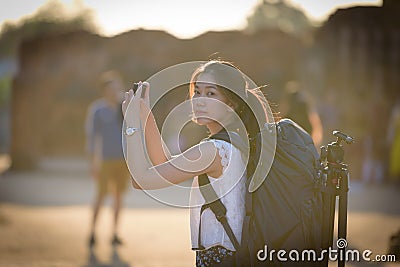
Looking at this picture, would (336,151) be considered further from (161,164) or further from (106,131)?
(106,131)

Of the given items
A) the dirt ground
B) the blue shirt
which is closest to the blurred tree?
the dirt ground

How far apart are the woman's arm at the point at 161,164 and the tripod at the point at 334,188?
16.4 inches

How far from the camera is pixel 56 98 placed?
1770cm

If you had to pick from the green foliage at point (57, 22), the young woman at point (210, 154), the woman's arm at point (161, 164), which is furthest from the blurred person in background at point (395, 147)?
the woman's arm at point (161, 164)

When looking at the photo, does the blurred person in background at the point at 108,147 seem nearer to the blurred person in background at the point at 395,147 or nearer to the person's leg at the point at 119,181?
the person's leg at the point at 119,181

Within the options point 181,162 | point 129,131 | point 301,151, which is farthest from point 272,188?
point 129,131

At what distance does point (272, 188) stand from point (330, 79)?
12.6m

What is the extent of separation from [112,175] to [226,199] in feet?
16.3

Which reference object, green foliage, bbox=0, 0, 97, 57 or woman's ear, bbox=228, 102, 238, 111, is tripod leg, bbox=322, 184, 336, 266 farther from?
green foliage, bbox=0, 0, 97, 57

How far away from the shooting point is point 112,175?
7.68 m

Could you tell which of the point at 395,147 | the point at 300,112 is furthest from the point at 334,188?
the point at 395,147

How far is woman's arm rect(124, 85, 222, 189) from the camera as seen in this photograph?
106 inches

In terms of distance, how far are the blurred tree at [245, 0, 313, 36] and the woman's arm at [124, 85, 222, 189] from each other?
1315 cm

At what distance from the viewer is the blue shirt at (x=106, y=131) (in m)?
7.68
